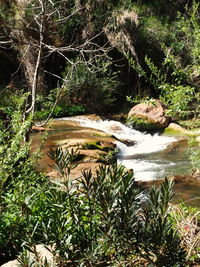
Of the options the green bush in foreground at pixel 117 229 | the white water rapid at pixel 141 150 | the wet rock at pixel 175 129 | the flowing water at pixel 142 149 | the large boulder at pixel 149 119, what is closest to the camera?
the green bush in foreground at pixel 117 229

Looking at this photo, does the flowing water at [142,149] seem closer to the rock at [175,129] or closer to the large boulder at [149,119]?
the large boulder at [149,119]

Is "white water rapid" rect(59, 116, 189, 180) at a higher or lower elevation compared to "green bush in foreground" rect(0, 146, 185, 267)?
lower

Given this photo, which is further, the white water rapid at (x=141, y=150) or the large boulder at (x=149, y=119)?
the large boulder at (x=149, y=119)

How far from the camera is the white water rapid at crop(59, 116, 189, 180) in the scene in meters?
8.52

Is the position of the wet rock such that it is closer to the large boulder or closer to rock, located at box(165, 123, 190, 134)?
rock, located at box(165, 123, 190, 134)

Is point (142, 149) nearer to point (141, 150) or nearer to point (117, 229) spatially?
point (141, 150)

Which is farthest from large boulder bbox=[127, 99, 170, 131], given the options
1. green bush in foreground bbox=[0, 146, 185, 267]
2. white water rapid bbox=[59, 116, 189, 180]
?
green bush in foreground bbox=[0, 146, 185, 267]

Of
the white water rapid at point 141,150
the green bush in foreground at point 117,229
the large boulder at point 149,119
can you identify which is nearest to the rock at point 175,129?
the large boulder at point 149,119

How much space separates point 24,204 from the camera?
2.36 m

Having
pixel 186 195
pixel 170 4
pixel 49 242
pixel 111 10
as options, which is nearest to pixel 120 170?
pixel 49 242

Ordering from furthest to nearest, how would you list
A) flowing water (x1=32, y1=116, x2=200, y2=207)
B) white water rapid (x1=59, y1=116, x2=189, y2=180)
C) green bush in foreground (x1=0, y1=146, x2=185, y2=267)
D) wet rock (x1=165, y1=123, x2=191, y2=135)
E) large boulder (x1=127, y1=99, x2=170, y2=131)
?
large boulder (x1=127, y1=99, x2=170, y2=131) → wet rock (x1=165, y1=123, x2=191, y2=135) → white water rapid (x1=59, y1=116, x2=189, y2=180) → flowing water (x1=32, y1=116, x2=200, y2=207) → green bush in foreground (x1=0, y1=146, x2=185, y2=267)

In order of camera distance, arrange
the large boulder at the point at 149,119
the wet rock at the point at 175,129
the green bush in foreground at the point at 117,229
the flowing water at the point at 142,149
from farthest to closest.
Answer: the large boulder at the point at 149,119 < the wet rock at the point at 175,129 < the flowing water at the point at 142,149 < the green bush in foreground at the point at 117,229

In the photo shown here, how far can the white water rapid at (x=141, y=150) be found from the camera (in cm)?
852

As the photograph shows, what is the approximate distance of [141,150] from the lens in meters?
11.0
